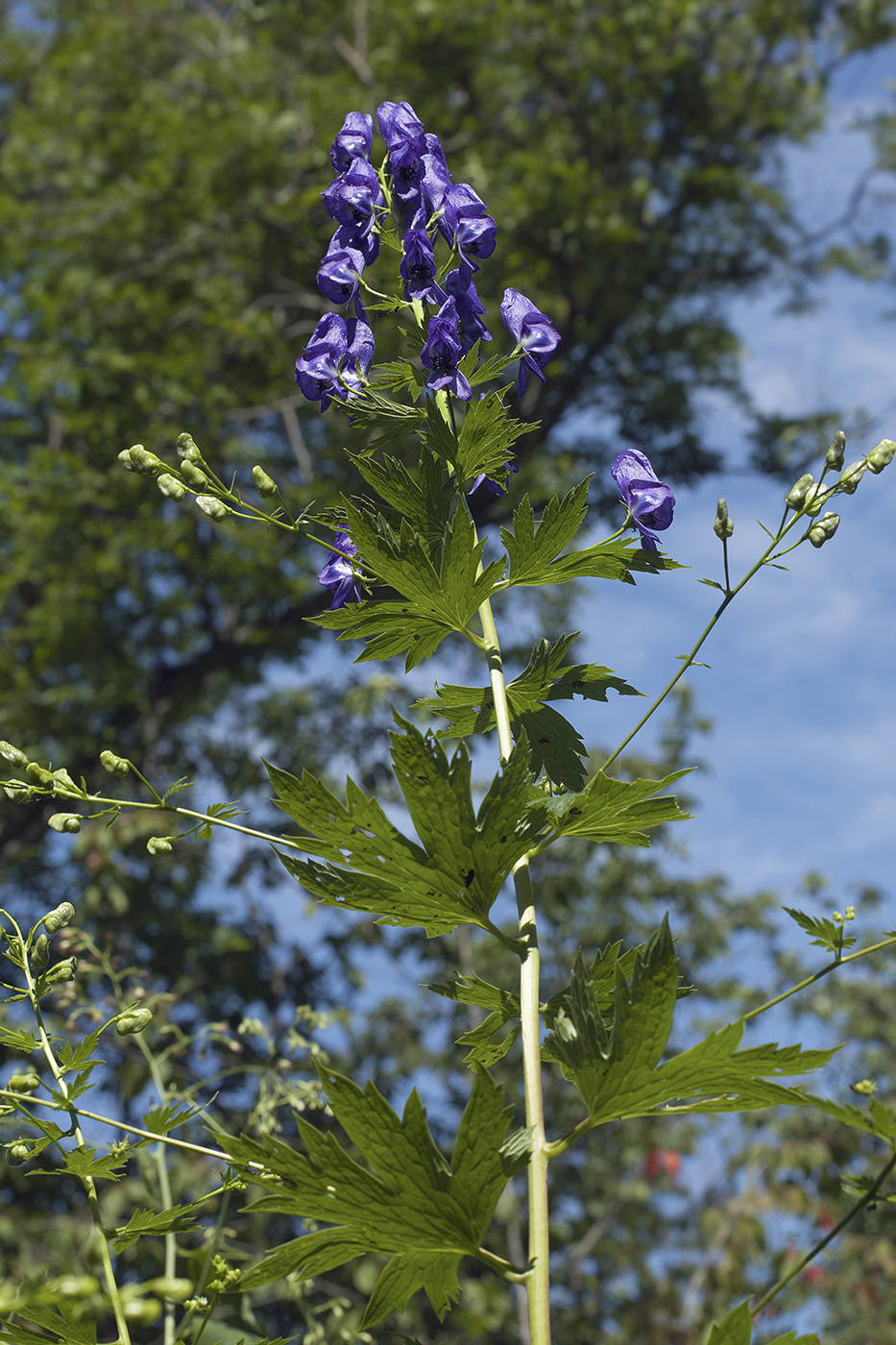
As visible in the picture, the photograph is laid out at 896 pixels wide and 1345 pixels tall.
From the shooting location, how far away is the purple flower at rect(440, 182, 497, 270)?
1569mm

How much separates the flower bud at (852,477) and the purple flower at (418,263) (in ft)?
2.15

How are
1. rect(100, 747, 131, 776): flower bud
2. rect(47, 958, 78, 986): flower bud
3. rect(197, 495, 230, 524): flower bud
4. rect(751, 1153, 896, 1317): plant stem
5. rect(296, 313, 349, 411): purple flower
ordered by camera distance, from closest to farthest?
rect(751, 1153, 896, 1317): plant stem
rect(47, 958, 78, 986): flower bud
rect(100, 747, 131, 776): flower bud
rect(197, 495, 230, 524): flower bud
rect(296, 313, 349, 411): purple flower

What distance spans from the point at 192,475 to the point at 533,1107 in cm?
91

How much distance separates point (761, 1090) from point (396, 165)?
4.56 feet

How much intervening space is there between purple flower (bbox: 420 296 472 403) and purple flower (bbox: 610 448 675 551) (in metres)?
0.25

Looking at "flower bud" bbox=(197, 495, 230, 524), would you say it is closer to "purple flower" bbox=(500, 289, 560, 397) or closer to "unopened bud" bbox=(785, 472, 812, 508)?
"purple flower" bbox=(500, 289, 560, 397)

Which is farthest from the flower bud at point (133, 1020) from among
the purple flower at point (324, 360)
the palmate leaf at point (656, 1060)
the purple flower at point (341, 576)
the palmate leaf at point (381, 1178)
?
the purple flower at point (324, 360)

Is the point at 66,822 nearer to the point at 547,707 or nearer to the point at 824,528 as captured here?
the point at 547,707

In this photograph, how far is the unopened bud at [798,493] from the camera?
1326 millimetres

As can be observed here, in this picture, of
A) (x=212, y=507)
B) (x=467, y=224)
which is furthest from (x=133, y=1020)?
(x=467, y=224)

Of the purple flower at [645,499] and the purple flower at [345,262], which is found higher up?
the purple flower at [345,262]

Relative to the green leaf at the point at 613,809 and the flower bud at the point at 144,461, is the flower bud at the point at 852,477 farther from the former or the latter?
the flower bud at the point at 144,461

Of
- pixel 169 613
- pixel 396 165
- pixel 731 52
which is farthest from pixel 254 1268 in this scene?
pixel 731 52

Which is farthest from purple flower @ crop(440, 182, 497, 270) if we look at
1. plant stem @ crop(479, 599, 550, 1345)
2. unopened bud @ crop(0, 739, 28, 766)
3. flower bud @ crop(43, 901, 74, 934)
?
flower bud @ crop(43, 901, 74, 934)
